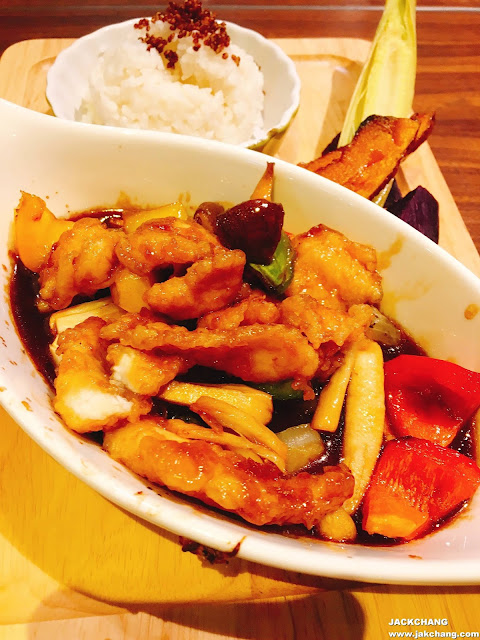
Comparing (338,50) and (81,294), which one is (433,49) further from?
(81,294)

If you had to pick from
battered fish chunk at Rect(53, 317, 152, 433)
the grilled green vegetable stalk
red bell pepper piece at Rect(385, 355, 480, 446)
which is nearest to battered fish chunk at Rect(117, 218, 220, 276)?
battered fish chunk at Rect(53, 317, 152, 433)

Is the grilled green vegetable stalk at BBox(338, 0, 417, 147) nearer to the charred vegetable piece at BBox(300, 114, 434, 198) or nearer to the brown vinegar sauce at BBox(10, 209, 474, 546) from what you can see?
the charred vegetable piece at BBox(300, 114, 434, 198)

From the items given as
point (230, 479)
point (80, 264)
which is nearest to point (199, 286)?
point (80, 264)

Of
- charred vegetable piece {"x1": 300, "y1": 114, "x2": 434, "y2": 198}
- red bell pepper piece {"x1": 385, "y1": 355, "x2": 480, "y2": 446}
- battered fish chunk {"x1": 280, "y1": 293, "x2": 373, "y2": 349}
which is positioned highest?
charred vegetable piece {"x1": 300, "y1": 114, "x2": 434, "y2": 198}

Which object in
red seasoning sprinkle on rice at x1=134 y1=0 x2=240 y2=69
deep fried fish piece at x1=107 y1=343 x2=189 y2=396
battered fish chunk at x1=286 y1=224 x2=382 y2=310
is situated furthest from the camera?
red seasoning sprinkle on rice at x1=134 y1=0 x2=240 y2=69

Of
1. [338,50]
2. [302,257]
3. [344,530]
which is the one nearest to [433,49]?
[338,50]

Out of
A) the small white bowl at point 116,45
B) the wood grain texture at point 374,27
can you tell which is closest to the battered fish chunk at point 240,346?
the small white bowl at point 116,45

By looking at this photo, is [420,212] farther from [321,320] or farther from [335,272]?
[321,320]
